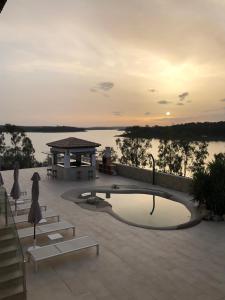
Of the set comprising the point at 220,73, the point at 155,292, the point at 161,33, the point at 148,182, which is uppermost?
the point at 161,33

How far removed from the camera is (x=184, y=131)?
4462 centimetres

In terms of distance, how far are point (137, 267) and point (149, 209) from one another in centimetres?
767

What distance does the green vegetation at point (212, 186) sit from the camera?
1337 centimetres

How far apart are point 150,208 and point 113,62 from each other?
10931 mm

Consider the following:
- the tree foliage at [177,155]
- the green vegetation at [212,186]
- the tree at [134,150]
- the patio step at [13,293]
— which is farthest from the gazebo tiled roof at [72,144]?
the tree at [134,150]

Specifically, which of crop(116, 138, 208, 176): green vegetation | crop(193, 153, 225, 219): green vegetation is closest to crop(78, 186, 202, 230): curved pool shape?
crop(193, 153, 225, 219): green vegetation

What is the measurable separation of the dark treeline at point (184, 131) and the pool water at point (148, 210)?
2755 cm

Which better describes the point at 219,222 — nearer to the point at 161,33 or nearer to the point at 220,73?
the point at 161,33

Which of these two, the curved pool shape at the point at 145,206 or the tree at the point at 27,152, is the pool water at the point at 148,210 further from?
the tree at the point at 27,152

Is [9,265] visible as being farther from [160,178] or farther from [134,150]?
[134,150]

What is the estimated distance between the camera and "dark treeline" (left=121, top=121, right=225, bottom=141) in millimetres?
44156

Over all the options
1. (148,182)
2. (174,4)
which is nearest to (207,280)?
(174,4)

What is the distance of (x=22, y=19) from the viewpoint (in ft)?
50.4

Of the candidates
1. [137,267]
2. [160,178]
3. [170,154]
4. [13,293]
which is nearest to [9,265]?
[13,293]
